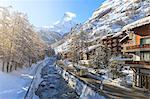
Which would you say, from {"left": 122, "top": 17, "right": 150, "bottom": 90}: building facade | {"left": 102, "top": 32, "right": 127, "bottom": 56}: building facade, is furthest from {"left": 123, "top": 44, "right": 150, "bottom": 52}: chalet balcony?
{"left": 102, "top": 32, "right": 127, "bottom": 56}: building facade

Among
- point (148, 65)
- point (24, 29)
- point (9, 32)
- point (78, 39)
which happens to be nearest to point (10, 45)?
point (9, 32)

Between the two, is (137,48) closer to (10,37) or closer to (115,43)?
(10,37)

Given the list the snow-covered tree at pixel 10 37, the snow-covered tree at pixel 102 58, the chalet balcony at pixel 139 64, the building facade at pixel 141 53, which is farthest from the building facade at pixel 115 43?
the chalet balcony at pixel 139 64

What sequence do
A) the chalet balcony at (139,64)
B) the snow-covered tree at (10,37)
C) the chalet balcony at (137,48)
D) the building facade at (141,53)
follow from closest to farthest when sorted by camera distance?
the chalet balcony at (139,64)
the chalet balcony at (137,48)
the building facade at (141,53)
the snow-covered tree at (10,37)

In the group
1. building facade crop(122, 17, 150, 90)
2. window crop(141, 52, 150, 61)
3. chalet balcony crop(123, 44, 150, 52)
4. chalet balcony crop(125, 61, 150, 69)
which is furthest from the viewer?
window crop(141, 52, 150, 61)

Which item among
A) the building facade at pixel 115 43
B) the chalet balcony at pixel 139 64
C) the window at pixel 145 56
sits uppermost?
the building facade at pixel 115 43

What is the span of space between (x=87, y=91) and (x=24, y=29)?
42.1 m

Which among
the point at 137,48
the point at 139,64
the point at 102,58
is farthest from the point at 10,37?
the point at 139,64

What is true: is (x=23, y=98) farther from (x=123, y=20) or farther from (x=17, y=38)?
(x=123, y=20)

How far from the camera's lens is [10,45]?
5356 cm

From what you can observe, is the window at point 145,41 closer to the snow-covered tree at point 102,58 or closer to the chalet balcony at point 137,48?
the chalet balcony at point 137,48

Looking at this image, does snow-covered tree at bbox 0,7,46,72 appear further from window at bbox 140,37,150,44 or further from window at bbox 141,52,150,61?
window at bbox 141,52,150,61

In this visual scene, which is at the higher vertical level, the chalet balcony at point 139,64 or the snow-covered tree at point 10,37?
the snow-covered tree at point 10,37

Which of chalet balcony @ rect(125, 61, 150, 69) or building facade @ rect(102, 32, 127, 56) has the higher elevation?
building facade @ rect(102, 32, 127, 56)
